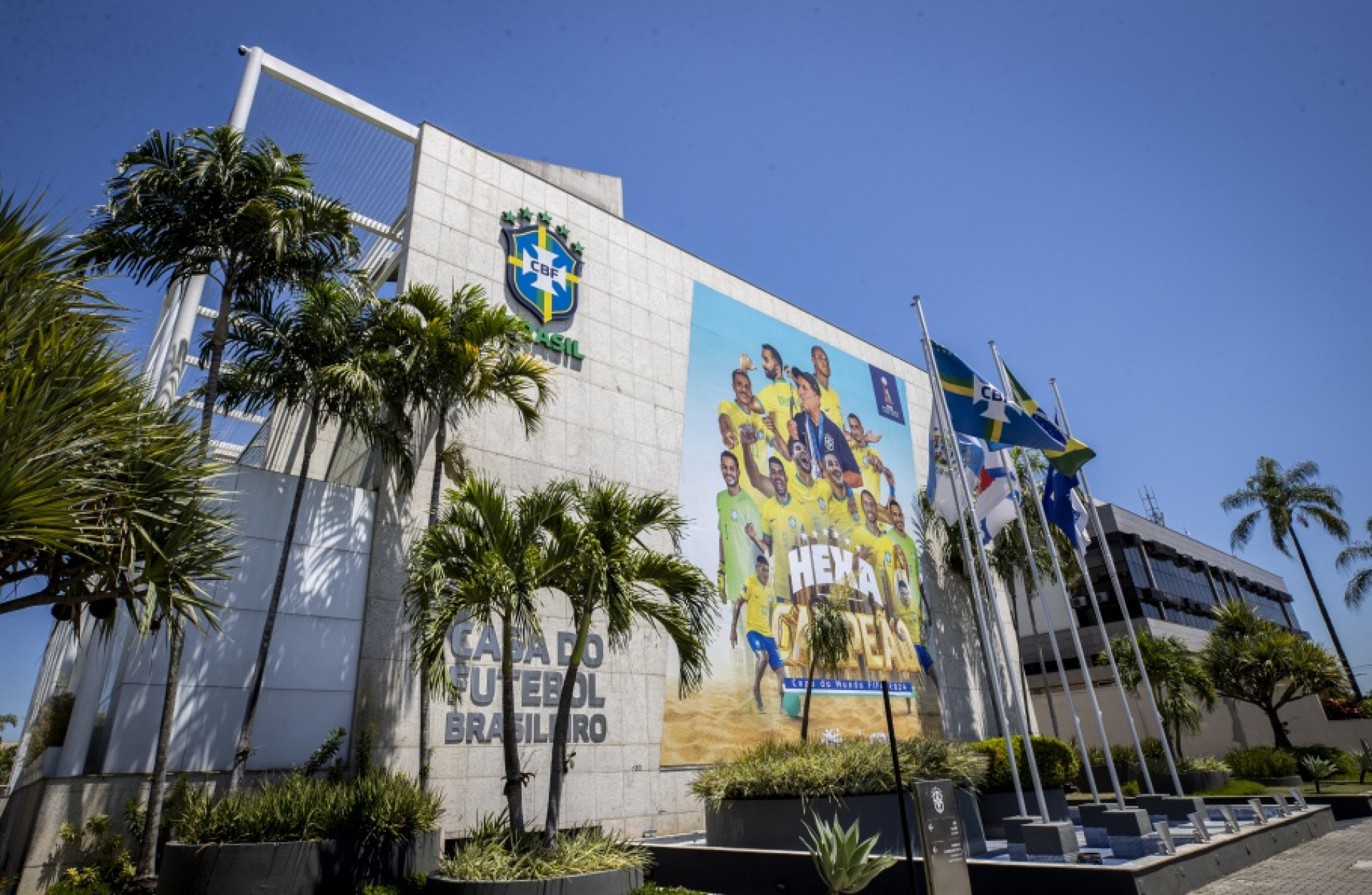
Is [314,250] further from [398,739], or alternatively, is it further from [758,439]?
[758,439]

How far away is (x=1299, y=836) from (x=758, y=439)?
1572 centimetres

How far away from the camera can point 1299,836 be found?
1554 centimetres

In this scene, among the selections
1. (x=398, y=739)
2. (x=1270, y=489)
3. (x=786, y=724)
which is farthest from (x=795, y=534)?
(x=1270, y=489)

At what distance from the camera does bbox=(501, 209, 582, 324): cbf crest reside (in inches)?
800

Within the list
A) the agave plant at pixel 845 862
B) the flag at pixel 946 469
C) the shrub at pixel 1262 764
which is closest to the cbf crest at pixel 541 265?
the flag at pixel 946 469

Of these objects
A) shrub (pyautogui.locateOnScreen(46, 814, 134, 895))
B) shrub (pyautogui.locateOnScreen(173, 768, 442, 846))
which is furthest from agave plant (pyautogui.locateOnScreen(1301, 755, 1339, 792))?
shrub (pyautogui.locateOnScreen(46, 814, 134, 895))

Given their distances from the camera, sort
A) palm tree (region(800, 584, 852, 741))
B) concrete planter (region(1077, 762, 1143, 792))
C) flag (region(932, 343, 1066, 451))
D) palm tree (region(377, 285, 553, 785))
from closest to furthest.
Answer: palm tree (region(377, 285, 553, 785)) → flag (region(932, 343, 1066, 451)) → palm tree (region(800, 584, 852, 741)) → concrete planter (region(1077, 762, 1143, 792))

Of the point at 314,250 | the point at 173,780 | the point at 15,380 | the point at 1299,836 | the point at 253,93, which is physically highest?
the point at 253,93

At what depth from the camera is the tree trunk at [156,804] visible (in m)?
10.2

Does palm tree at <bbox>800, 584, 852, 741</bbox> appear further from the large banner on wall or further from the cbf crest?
the cbf crest

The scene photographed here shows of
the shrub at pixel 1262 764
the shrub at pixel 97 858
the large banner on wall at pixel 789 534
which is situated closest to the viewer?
the shrub at pixel 97 858

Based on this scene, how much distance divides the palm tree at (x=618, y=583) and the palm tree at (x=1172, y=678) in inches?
943

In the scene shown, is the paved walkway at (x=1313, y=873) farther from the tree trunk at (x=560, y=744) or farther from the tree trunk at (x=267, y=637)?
the tree trunk at (x=267, y=637)

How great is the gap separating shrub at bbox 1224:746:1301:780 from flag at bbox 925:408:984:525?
13228 millimetres
